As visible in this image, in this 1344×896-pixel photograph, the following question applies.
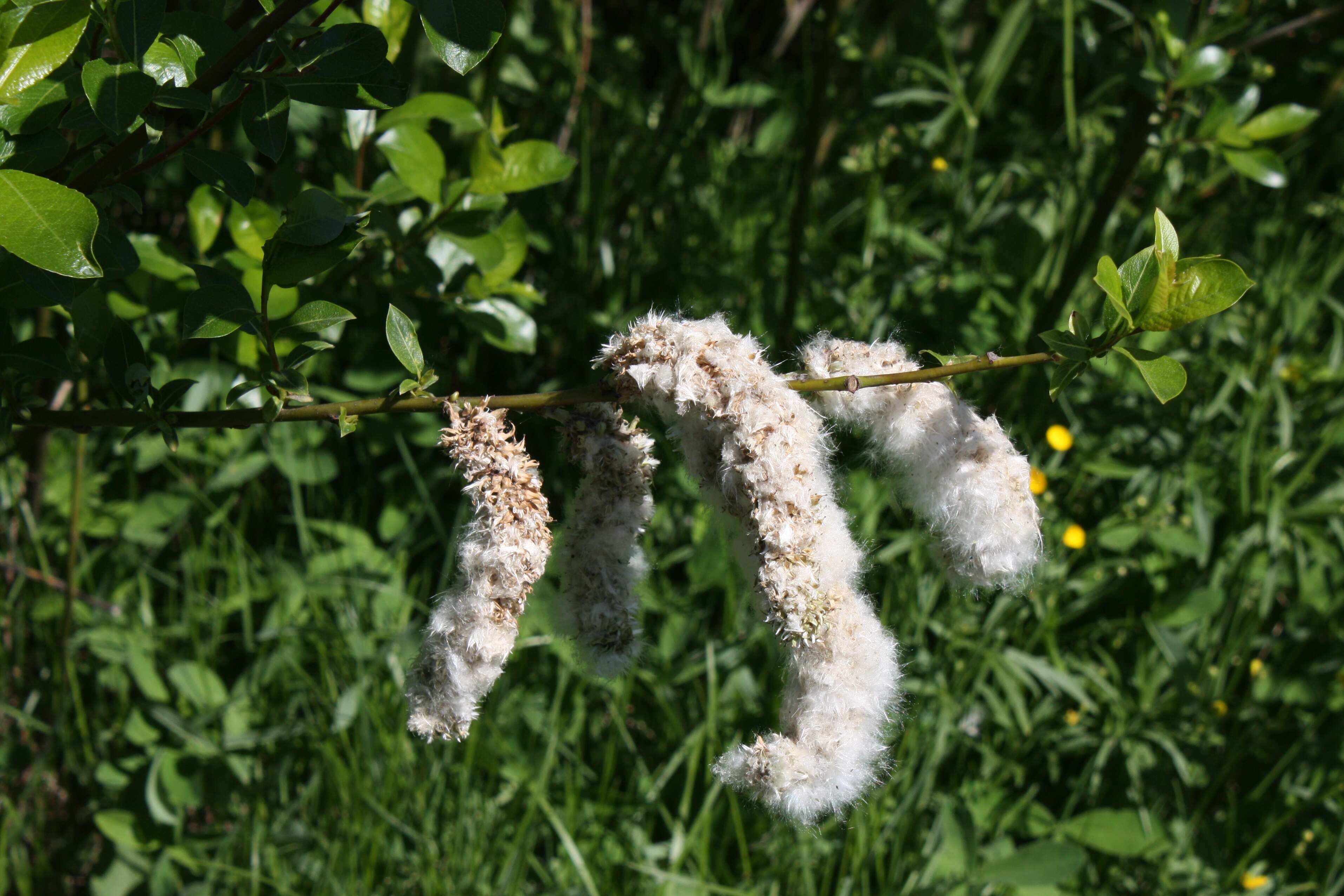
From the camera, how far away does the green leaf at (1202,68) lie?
1400 mm

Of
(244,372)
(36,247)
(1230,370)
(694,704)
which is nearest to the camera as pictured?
(36,247)

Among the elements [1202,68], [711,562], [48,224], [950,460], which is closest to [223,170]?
[48,224]

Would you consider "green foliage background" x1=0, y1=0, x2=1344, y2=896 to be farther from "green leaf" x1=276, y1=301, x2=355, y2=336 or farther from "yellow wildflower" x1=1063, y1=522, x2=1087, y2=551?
"green leaf" x1=276, y1=301, x2=355, y2=336

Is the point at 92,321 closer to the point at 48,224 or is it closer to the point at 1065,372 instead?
the point at 48,224

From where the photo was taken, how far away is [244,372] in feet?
3.82

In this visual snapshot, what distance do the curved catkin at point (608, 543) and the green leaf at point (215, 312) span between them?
0.88ft

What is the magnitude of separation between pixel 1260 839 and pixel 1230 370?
863 millimetres

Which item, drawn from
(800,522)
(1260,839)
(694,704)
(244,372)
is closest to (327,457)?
(244,372)

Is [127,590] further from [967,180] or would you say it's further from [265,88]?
[967,180]

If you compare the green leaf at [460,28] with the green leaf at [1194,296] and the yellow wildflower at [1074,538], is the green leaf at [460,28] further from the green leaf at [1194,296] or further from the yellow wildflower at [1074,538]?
the yellow wildflower at [1074,538]

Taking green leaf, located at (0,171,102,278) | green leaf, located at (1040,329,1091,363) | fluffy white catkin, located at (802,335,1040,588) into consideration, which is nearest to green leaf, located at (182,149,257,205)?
green leaf, located at (0,171,102,278)

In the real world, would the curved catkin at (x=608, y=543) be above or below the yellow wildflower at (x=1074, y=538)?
above

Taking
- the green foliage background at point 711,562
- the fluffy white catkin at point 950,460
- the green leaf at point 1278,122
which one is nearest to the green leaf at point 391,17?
the green foliage background at point 711,562

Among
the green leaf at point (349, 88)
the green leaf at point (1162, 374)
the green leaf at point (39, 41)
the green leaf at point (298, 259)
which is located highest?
the green leaf at point (39, 41)
